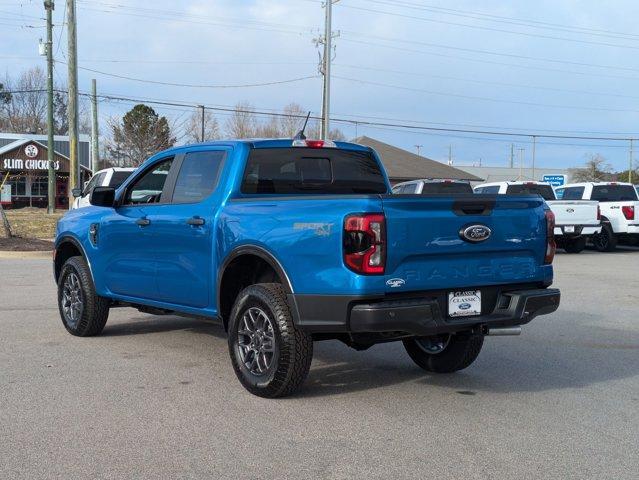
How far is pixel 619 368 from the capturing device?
6797mm

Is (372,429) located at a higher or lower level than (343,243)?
lower

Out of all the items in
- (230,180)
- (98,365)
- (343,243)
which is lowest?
(98,365)

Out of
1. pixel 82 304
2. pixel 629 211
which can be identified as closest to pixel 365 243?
pixel 82 304

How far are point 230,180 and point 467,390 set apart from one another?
2.57 metres

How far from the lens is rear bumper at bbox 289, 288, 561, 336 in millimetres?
4836

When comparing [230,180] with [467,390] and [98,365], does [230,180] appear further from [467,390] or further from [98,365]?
[467,390]

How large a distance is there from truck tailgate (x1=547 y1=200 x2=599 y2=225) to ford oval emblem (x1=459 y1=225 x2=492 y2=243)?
14.8m

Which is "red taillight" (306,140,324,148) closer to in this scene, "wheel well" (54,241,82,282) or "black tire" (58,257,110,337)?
"black tire" (58,257,110,337)

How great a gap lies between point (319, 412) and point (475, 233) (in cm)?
169

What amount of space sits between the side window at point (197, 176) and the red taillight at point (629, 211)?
1645cm

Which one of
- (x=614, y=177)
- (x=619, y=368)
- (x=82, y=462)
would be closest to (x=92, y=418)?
(x=82, y=462)

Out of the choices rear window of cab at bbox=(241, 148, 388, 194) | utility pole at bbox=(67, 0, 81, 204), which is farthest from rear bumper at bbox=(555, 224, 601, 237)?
utility pole at bbox=(67, 0, 81, 204)

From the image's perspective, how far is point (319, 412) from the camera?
17.3ft

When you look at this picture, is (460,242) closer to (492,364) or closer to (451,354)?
(451,354)
